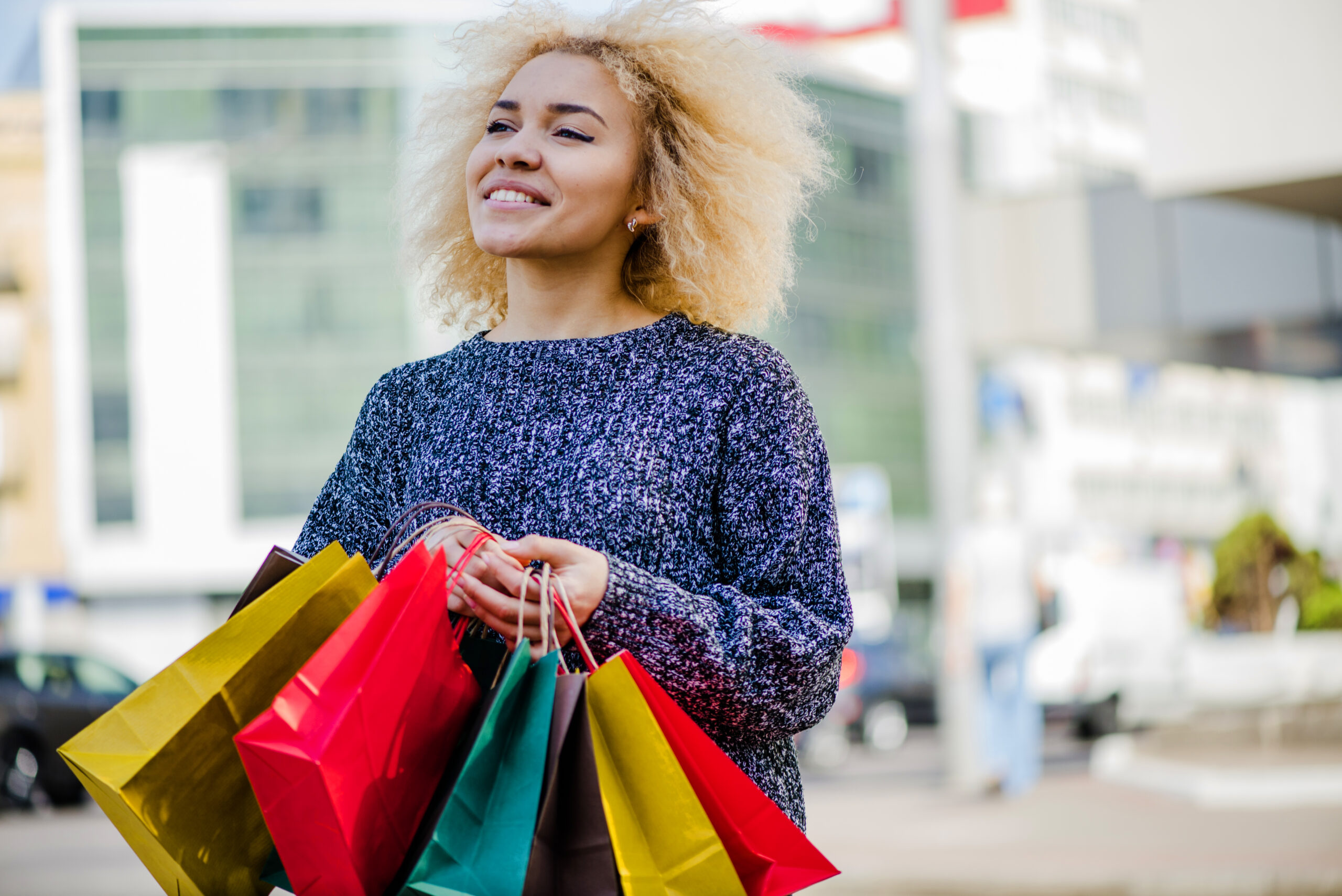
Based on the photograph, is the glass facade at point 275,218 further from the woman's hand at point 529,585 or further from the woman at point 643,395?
the woman's hand at point 529,585

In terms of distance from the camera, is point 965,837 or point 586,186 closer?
point 586,186

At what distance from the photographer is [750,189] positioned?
7.07 feet

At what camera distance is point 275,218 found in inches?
1414

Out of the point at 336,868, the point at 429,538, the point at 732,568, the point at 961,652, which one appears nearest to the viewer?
the point at 336,868

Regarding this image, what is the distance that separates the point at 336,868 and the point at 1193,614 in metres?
18.1

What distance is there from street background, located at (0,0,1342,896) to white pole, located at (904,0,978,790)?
0.04 meters

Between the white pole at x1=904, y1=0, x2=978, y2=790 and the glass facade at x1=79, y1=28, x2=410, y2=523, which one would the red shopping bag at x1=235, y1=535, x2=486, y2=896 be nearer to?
the white pole at x1=904, y1=0, x2=978, y2=790

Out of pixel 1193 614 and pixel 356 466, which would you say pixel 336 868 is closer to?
pixel 356 466

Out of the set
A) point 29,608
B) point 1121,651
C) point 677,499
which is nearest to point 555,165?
point 677,499

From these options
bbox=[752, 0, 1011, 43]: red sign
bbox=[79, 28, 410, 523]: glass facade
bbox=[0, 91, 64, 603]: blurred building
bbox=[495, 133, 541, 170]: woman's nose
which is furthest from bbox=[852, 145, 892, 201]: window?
bbox=[495, 133, 541, 170]: woman's nose

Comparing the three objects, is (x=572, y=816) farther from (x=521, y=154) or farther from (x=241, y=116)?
(x=241, y=116)

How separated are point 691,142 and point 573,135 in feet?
0.62

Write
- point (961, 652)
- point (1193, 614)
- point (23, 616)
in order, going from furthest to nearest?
point (23, 616)
point (1193, 614)
point (961, 652)

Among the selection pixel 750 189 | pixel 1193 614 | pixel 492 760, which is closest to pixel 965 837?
pixel 750 189
